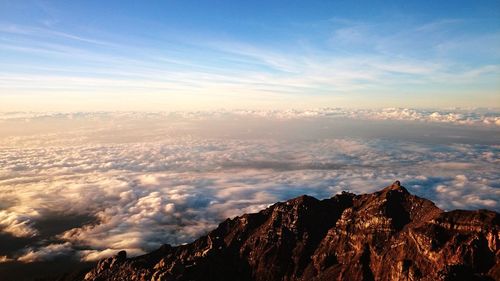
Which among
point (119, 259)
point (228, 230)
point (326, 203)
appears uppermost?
point (326, 203)

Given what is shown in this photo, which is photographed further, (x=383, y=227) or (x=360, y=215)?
(x=360, y=215)

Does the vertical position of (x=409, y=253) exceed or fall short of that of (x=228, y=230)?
it exceeds it

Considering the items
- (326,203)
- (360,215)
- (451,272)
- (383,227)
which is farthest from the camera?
(326,203)

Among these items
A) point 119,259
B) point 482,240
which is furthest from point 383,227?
point 119,259

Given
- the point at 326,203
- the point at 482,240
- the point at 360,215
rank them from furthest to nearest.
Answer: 1. the point at 326,203
2. the point at 360,215
3. the point at 482,240

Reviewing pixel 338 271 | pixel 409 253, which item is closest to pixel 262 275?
pixel 338 271

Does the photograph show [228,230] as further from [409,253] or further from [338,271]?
[409,253]
